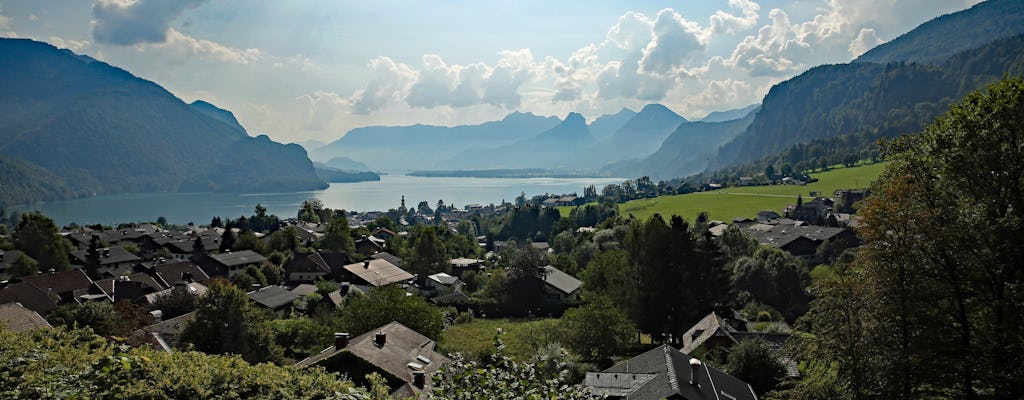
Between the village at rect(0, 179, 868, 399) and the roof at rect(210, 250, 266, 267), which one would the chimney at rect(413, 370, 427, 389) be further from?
the roof at rect(210, 250, 266, 267)

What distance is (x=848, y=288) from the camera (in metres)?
10.5

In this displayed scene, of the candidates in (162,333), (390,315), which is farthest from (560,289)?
(162,333)

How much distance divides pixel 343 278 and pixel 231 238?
18.8m

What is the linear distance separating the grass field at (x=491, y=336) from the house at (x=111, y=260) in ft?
106

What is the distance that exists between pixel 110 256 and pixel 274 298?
2386 centimetres

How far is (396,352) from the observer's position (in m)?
20.3

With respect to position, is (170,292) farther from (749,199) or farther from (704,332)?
(749,199)

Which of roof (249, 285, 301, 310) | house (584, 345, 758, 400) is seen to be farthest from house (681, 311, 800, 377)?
roof (249, 285, 301, 310)

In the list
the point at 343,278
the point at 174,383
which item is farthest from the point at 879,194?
the point at 343,278

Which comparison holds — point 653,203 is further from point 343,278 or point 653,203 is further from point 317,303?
point 317,303

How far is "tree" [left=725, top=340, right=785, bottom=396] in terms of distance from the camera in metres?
21.4

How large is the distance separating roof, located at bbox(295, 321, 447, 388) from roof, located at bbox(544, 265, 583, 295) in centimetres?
1959

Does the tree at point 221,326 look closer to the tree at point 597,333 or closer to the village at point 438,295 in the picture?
the village at point 438,295

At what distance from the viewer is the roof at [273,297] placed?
37312 mm
